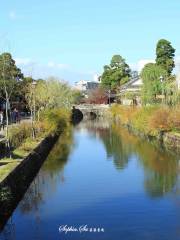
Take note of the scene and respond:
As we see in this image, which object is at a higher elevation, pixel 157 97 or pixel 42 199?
pixel 157 97

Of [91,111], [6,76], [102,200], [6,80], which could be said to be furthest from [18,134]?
[91,111]

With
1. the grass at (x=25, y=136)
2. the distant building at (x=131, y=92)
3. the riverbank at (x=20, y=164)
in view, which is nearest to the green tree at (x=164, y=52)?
the distant building at (x=131, y=92)

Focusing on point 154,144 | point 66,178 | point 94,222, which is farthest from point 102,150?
point 94,222

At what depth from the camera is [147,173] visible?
25.2 meters

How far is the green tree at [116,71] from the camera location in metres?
99.1

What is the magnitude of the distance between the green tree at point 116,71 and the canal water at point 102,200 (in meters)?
68.0

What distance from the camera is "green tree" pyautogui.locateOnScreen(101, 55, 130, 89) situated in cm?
9912

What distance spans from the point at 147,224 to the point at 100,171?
10.9 metres

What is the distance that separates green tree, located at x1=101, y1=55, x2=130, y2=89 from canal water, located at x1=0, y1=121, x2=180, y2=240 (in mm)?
68018

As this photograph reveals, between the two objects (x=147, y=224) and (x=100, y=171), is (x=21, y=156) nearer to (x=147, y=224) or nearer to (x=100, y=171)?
(x=100, y=171)

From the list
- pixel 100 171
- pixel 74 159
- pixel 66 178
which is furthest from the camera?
pixel 74 159

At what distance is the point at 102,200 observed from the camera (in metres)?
19.0

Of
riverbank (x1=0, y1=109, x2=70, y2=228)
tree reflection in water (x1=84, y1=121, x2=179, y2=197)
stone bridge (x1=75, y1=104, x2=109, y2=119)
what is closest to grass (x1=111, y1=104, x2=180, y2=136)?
tree reflection in water (x1=84, y1=121, x2=179, y2=197)

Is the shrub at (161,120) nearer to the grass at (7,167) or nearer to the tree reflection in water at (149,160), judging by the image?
the tree reflection in water at (149,160)
